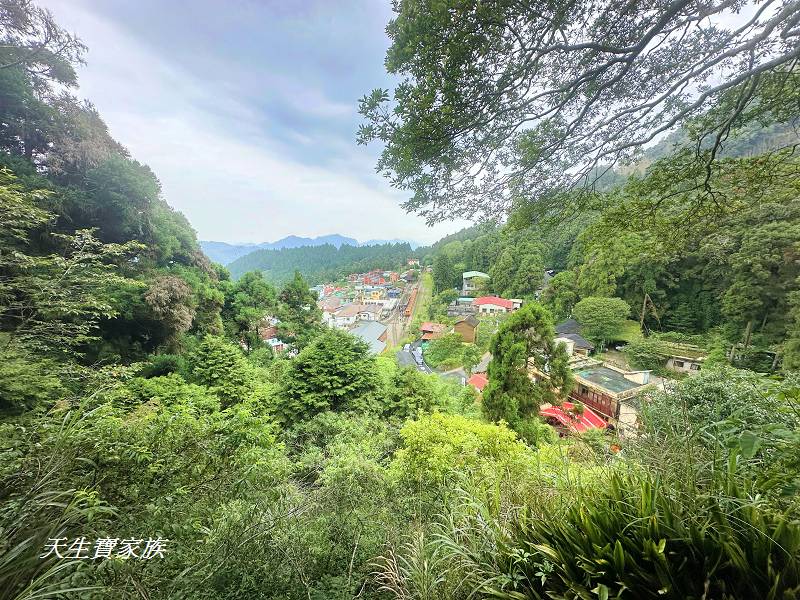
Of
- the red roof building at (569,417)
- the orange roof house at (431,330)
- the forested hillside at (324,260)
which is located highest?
the forested hillside at (324,260)

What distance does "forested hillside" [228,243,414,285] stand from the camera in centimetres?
6053

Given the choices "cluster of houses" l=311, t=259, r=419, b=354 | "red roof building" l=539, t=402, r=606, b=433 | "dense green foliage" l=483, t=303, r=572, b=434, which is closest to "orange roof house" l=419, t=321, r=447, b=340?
"cluster of houses" l=311, t=259, r=419, b=354

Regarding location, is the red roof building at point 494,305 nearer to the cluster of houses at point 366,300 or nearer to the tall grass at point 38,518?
the cluster of houses at point 366,300

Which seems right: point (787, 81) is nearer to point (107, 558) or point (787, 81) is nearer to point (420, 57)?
point (420, 57)

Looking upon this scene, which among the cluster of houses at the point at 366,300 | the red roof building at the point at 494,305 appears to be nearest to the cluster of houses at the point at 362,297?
the cluster of houses at the point at 366,300

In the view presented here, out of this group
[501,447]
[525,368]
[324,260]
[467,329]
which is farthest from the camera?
[324,260]

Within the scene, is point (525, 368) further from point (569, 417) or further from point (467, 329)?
point (467, 329)

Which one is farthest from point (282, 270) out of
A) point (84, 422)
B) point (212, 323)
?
point (84, 422)

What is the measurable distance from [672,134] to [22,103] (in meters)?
13.4

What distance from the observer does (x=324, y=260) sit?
2921 inches

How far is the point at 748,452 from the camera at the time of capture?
0.91 meters

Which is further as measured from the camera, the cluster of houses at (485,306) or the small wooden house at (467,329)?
the cluster of houses at (485,306)

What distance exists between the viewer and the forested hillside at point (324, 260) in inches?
2383

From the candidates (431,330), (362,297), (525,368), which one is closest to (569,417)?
(525,368)
